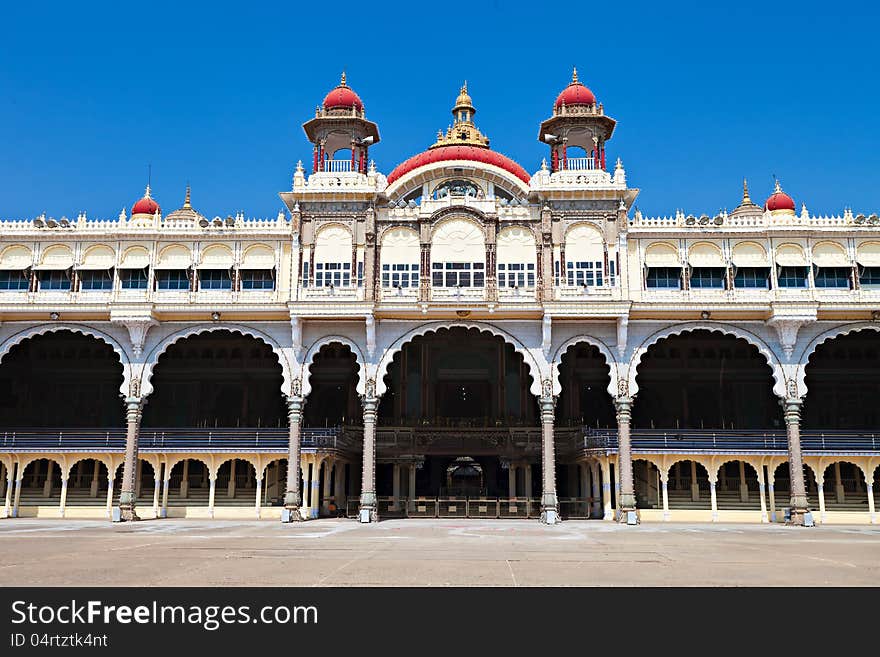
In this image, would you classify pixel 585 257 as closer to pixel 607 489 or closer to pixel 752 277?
pixel 752 277

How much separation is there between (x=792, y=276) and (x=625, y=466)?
11605 mm

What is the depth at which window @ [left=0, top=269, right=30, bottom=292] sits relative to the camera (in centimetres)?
3831

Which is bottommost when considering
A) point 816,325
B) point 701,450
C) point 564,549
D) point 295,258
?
point 564,549

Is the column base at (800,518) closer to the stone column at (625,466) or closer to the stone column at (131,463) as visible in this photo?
the stone column at (625,466)

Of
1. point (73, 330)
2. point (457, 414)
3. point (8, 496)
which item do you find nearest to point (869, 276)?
point (457, 414)

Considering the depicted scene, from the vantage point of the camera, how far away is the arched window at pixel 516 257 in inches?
1436

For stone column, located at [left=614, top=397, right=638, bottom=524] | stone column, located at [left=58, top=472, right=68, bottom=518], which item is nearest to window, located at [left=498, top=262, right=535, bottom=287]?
stone column, located at [left=614, top=397, right=638, bottom=524]

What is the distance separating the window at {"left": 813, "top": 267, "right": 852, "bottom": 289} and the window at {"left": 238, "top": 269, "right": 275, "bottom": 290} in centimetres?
2465

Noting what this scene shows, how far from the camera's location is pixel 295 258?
36688 mm
